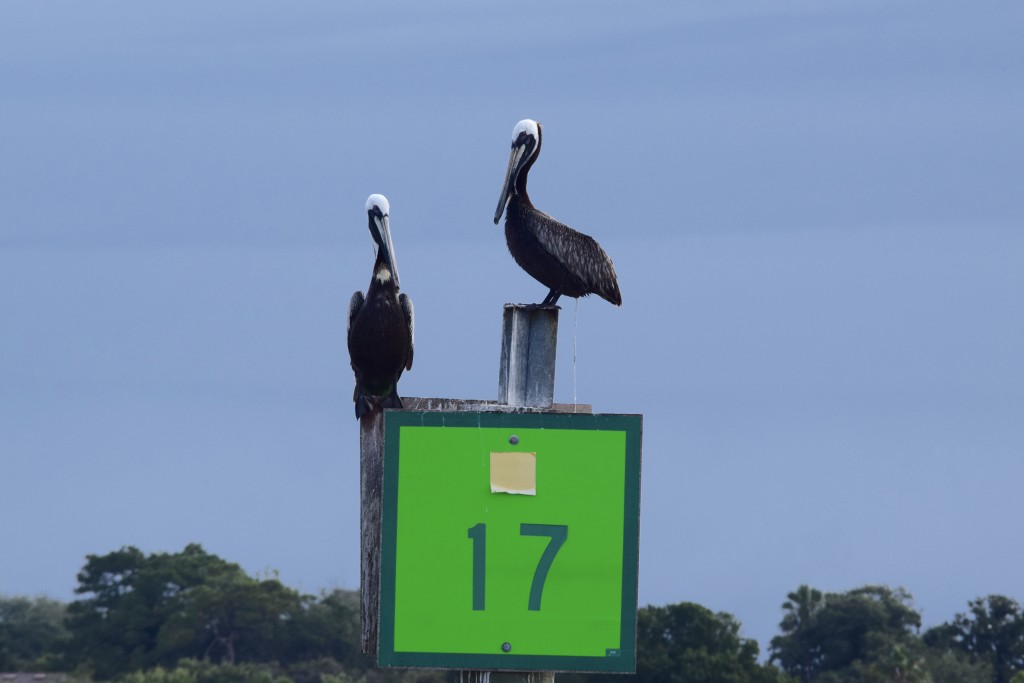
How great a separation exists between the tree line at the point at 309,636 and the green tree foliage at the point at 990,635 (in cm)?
5

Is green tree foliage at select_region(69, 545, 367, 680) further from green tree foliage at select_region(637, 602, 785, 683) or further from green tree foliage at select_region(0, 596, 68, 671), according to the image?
green tree foliage at select_region(637, 602, 785, 683)

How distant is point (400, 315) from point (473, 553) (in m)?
5.09

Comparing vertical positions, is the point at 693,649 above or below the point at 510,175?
below

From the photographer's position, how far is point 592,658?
593 cm

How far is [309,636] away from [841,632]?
20485 millimetres

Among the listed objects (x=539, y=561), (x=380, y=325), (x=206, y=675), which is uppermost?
(x=380, y=325)

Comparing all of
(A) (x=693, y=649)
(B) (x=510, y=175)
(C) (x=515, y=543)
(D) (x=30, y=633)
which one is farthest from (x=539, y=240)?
(D) (x=30, y=633)

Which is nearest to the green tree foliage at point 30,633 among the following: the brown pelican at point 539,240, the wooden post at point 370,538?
the brown pelican at point 539,240

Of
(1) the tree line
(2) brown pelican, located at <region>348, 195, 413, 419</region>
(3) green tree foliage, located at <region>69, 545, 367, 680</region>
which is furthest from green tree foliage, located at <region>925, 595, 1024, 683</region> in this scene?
(2) brown pelican, located at <region>348, 195, 413, 419</region>

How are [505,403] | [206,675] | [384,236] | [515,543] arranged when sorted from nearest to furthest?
1. [515,543]
2. [505,403]
3. [384,236]
4. [206,675]

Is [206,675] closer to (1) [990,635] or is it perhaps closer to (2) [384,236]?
(1) [990,635]

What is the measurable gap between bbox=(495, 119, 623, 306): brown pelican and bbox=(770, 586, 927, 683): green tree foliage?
59158 mm

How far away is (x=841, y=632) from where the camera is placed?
237 feet

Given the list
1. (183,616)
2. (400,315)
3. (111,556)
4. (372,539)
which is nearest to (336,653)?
(183,616)
